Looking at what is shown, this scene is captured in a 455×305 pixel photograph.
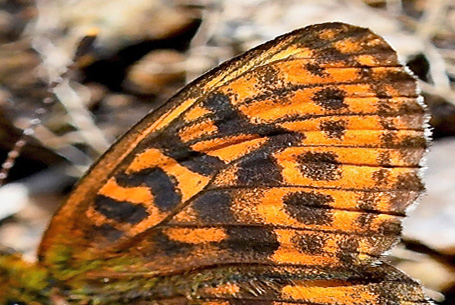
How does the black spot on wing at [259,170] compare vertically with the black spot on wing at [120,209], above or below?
above

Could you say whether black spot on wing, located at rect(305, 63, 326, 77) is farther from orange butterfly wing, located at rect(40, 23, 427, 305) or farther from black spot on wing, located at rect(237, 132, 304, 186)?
black spot on wing, located at rect(237, 132, 304, 186)

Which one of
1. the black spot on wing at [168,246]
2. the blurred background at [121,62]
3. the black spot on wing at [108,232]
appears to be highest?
the blurred background at [121,62]

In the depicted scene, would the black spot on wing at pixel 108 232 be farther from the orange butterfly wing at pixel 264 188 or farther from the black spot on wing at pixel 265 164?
the black spot on wing at pixel 265 164

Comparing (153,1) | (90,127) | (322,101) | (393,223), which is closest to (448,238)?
(393,223)

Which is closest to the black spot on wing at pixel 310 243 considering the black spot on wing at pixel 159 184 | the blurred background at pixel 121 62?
the black spot on wing at pixel 159 184

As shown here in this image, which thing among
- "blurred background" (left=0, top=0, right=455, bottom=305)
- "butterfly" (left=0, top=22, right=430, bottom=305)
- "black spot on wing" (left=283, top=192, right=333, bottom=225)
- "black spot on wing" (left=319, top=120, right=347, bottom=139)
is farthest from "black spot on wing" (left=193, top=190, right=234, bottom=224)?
"blurred background" (left=0, top=0, right=455, bottom=305)

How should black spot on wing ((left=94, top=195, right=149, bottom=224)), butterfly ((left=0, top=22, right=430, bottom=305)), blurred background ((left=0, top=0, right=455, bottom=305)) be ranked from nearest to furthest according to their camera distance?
butterfly ((left=0, top=22, right=430, bottom=305))
black spot on wing ((left=94, top=195, right=149, bottom=224))
blurred background ((left=0, top=0, right=455, bottom=305))

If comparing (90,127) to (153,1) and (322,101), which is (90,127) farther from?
(322,101)
